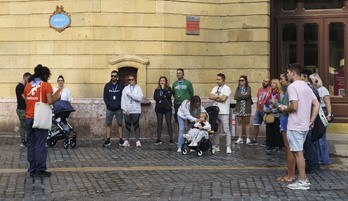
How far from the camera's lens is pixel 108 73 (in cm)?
1550

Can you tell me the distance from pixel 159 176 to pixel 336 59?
9.65 meters

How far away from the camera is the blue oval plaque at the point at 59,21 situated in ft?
50.6

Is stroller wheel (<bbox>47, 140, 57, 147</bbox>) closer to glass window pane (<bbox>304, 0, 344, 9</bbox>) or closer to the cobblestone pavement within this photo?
the cobblestone pavement

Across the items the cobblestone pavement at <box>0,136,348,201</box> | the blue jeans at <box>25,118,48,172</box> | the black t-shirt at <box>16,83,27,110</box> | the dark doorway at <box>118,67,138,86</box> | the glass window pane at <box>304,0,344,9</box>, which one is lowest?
the cobblestone pavement at <box>0,136,348,201</box>

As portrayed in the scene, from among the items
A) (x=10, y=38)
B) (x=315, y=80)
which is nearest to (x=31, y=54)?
(x=10, y=38)

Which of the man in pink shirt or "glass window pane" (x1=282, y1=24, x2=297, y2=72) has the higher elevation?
"glass window pane" (x1=282, y1=24, x2=297, y2=72)

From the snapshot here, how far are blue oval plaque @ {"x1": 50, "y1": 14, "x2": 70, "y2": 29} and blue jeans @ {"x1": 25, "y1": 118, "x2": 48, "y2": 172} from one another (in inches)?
261

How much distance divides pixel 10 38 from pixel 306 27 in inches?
331

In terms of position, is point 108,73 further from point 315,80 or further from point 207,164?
point 315,80

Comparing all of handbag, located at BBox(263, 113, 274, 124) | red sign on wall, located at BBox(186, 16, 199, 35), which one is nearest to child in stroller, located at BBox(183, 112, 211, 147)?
handbag, located at BBox(263, 113, 274, 124)

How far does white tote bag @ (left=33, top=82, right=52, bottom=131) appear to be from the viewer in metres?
9.05

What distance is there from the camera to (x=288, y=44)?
675 inches

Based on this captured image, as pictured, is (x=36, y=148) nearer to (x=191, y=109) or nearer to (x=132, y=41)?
(x=191, y=109)

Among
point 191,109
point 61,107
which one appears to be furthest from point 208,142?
point 61,107
